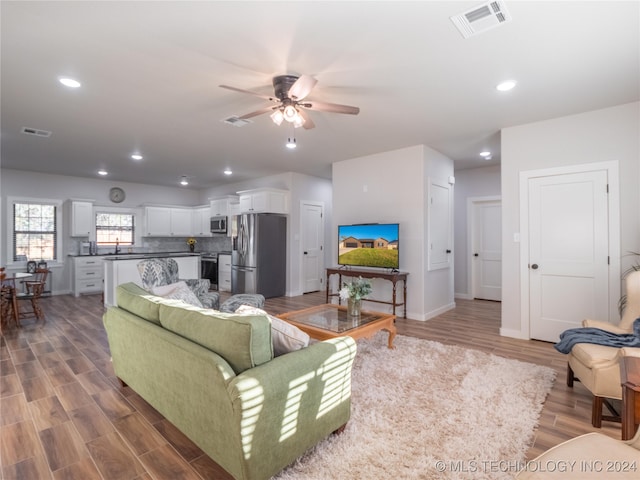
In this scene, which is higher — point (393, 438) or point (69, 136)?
point (69, 136)

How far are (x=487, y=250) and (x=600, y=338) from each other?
417cm

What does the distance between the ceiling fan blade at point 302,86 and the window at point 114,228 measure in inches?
286

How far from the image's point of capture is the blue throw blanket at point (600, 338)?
240 centimetres

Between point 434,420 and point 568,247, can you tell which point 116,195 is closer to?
point 434,420

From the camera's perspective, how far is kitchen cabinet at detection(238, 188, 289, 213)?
652 centimetres

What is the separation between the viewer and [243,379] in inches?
55.2

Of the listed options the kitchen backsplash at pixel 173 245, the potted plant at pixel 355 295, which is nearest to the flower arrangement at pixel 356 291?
the potted plant at pixel 355 295

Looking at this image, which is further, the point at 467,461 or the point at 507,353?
the point at 507,353

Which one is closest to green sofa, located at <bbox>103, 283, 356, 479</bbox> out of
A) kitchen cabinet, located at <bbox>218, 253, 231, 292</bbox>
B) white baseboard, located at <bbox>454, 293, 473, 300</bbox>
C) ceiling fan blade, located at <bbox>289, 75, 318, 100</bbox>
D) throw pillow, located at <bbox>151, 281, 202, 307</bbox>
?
throw pillow, located at <bbox>151, 281, 202, 307</bbox>

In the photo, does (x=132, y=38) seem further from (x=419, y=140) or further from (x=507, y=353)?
(x=507, y=353)

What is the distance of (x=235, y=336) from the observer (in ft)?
5.05

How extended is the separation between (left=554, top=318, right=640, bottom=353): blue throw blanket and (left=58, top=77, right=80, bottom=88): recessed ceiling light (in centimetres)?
476

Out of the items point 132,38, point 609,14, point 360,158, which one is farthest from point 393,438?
point 360,158

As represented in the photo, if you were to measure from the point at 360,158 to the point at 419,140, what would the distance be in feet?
4.04
